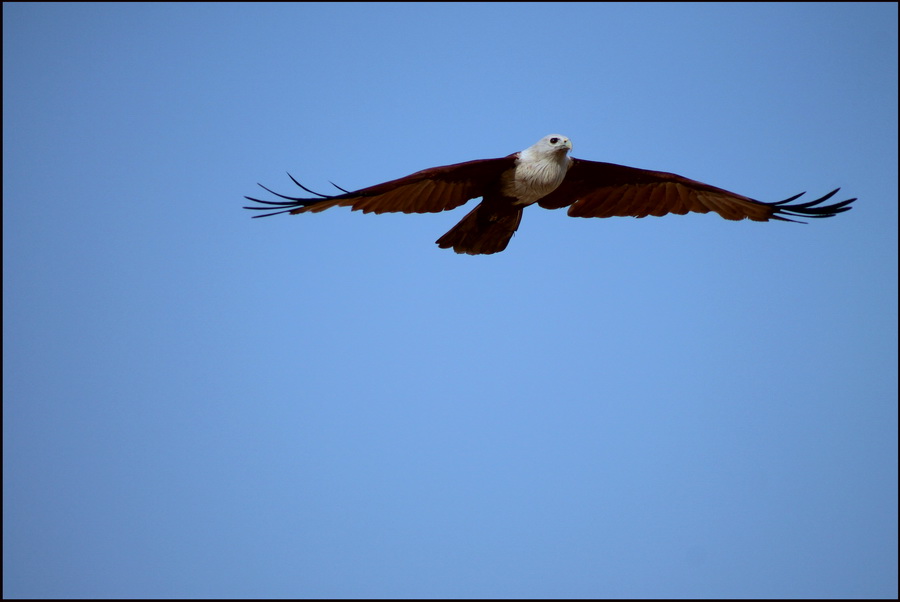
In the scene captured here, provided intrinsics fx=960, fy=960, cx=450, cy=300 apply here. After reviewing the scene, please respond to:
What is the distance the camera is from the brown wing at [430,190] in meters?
9.14

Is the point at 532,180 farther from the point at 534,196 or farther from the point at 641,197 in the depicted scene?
the point at 641,197

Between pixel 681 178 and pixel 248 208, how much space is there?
16.1ft

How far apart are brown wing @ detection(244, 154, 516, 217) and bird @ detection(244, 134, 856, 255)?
0.01m

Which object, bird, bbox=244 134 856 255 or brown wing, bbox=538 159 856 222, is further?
brown wing, bbox=538 159 856 222

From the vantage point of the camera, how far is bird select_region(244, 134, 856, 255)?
31.1 feet

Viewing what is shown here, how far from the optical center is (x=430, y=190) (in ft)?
32.0

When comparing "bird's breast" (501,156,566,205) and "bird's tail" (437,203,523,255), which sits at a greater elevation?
"bird's breast" (501,156,566,205)

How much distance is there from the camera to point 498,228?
33.7 feet

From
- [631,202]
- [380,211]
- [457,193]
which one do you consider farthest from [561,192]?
[380,211]

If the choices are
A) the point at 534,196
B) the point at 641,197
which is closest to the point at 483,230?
the point at 534,196

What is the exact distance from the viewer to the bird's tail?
33.2 feet

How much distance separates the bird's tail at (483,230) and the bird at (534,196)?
0.03ft

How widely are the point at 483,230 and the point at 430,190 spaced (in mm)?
816

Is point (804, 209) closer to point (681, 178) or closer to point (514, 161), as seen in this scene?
point (681, 178)
